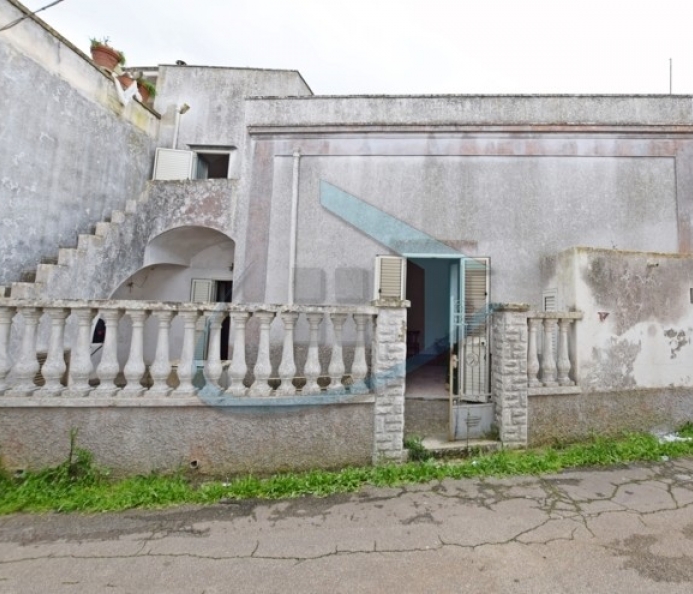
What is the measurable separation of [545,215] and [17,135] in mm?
8617

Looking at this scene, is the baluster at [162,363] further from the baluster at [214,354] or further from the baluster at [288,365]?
the baluster at [288,365]

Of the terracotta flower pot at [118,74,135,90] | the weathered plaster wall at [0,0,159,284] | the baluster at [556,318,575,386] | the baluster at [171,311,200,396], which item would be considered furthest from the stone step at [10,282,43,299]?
the baluster at [556,318,575,386]

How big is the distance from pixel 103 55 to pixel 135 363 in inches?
298

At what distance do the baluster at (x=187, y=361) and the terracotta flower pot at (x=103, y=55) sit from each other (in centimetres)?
715

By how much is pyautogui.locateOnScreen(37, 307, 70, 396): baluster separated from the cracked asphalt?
40.1 inches

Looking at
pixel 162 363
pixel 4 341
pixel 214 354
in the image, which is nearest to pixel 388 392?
pixel 214 354

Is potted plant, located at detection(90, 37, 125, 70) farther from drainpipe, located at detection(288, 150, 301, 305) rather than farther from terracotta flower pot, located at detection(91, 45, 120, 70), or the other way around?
drainpipe, located at detection(288, 150, 301, 305)

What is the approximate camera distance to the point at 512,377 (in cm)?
396

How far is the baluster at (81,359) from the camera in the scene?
3230mm

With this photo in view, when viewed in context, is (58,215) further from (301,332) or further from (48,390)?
(301,332)

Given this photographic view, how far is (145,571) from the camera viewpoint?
87.1 inches

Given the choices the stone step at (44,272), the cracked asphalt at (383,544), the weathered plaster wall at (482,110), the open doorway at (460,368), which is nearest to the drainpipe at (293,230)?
the weathered plaster wall at (482,110)

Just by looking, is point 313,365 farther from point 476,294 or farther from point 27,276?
point 27,276

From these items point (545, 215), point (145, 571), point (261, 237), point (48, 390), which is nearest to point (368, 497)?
point (145, 571)
